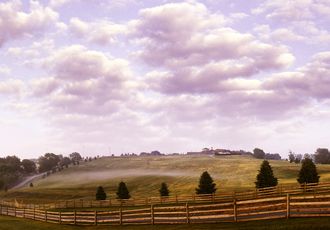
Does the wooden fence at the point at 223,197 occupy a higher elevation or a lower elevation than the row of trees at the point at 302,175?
lower

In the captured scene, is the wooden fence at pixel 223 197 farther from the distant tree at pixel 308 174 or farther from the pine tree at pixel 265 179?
the distant tree at pixel 308 174

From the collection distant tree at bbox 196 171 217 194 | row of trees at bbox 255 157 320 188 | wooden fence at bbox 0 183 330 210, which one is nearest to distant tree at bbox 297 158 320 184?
row of trees at bbox 255 157 320 188

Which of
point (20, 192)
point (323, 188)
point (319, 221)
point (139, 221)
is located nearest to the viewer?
point (319, 221)

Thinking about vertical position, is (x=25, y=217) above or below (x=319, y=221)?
below

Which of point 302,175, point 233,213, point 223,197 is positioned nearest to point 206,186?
point 302,175

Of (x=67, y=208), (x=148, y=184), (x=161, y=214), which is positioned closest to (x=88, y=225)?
(x=161, y=214)

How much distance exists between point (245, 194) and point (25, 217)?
25.2 metres

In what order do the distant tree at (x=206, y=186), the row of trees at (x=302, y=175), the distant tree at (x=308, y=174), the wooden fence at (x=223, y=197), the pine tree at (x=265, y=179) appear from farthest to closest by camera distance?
the distant tree at (x=206, y=186)
the pine tree at (x=265, y=179)
the row of trees at (x=302, y=175)
the distant tree at (x=308, y=174)
the wooden fence at (x=223, y=197)

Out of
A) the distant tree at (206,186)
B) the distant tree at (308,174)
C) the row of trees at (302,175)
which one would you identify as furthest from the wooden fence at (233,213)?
Answer: the distant tree at (308,174)

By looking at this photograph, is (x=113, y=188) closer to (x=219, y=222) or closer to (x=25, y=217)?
(x=25, y=217)

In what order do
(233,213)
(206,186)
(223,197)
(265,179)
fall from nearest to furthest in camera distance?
(233,213)
(223,197)
(265,179)
(206,186)

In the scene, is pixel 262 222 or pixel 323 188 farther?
pixel 323 188

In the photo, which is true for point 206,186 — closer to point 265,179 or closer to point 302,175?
point 265,179

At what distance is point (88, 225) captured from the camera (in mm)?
35156
